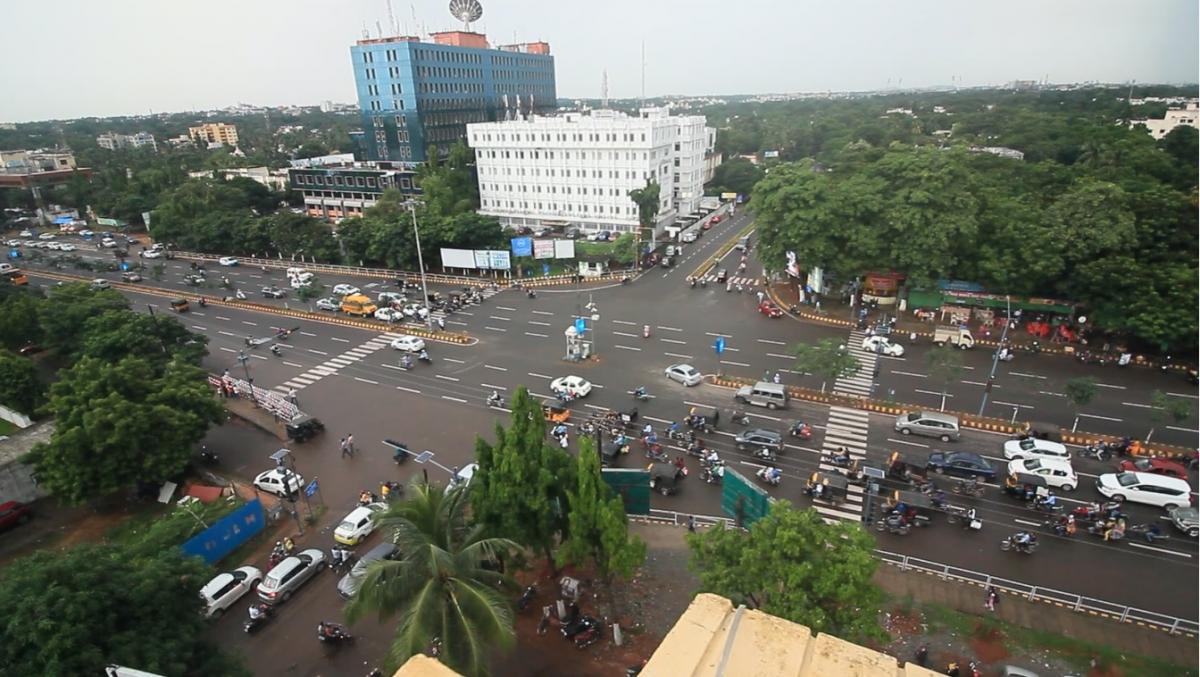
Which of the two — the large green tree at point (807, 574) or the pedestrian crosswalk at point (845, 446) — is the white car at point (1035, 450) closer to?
the pedestrian crosswalk at point (845, 446)

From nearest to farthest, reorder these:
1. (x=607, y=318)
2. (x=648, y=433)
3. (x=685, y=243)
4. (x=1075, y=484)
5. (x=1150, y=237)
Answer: (x=1075, y=484) → (x=648, y=433) → (x=1150, y=237) → (x=607, y=318) → (x=685, y=243)

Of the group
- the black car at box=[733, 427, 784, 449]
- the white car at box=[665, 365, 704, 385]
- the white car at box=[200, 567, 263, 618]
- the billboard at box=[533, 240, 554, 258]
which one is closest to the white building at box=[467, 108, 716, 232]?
the billboard at box=[533, 240, 554, 258]

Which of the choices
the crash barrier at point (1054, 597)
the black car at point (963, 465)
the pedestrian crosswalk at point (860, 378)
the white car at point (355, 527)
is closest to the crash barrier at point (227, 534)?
the white car at point (355, 527)

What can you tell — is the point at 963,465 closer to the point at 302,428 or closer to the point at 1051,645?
the point at 1051,645

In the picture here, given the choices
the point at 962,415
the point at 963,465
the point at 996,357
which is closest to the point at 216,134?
the point at 996,357

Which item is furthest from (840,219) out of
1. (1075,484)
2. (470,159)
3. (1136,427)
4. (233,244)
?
(233,244)

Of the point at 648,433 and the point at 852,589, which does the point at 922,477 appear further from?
the point at 852,589
